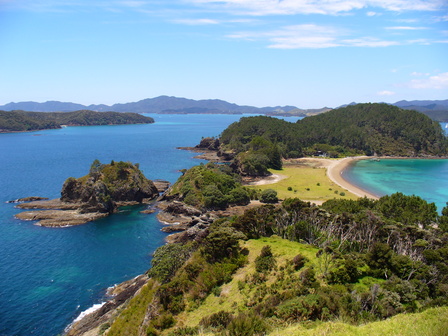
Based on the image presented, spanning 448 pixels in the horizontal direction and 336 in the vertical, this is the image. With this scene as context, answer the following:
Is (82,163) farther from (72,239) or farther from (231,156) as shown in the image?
(72,239)

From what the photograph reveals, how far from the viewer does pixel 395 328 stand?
1881cm

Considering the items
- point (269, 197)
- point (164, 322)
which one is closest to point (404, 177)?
point (269, 197)

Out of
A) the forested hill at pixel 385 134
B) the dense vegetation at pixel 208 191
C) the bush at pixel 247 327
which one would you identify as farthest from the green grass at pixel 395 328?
the forested hill at pixel 385 134

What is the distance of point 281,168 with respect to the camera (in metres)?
124

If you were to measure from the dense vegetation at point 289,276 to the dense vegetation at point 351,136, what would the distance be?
106m

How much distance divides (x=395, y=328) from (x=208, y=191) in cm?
5922

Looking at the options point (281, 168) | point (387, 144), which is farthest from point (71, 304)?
point (387, 144)

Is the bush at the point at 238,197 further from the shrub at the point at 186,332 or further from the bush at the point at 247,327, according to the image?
the bush at the point at 247,327

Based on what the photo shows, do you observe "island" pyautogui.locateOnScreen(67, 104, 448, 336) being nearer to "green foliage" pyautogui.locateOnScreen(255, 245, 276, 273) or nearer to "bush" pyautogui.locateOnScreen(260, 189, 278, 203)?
"green foliage" pyautogui.locateOnScreen(255, 245, 276, 273)

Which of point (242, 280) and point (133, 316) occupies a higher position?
point (242, 280)

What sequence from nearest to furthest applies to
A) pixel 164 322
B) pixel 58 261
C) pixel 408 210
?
pixel 164 322 < pixel 58 261 < pixel 408 210

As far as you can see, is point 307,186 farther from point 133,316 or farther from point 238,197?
point 133,316

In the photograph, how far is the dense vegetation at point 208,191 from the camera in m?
74.9

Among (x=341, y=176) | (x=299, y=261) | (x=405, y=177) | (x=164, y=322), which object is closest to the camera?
(x=164, y=322)
